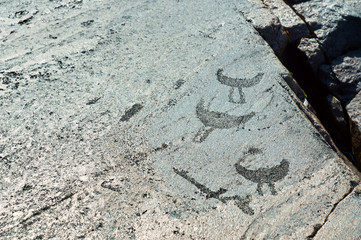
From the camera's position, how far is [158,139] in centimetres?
137

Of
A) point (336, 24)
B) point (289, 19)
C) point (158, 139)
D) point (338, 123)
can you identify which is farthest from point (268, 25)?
point (158, 139)

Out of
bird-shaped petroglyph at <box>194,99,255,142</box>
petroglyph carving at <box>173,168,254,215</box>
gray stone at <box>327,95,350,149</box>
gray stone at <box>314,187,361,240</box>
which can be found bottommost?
gray stone at <box>327,95,350,149</box>

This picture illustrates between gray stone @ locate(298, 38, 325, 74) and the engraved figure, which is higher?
the engraved figure

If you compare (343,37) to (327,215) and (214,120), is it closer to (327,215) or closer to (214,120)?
(214,120)

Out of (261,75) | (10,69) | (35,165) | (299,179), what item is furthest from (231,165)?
(10,69)

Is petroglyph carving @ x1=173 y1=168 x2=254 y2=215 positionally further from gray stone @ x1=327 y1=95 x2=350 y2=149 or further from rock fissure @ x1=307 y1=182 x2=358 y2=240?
gray stone @ x1=327 y1=95 x2=350 y2=149

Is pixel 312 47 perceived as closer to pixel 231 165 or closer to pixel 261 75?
pixel 261 75

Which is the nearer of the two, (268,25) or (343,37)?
(268,25)

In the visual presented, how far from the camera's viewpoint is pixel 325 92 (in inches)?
77.2

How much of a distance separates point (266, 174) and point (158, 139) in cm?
39

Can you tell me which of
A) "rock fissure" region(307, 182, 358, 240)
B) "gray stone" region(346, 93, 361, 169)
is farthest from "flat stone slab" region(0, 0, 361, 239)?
"gray stone" region(346, 93, 361, 169)

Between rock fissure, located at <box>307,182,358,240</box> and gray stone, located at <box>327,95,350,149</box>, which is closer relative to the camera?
rock fissure, located at <box>307,182,358,240</box>

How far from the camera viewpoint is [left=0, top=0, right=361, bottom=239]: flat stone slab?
111 cm

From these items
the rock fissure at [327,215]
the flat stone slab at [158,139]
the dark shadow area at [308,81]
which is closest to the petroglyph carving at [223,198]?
the flat stone slab at [158,139]
